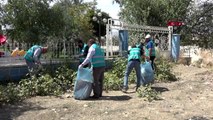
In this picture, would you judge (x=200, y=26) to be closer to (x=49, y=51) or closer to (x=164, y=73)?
(x=164, y=73)

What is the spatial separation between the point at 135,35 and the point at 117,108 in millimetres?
8887

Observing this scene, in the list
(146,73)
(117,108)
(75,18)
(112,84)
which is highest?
(75,18)

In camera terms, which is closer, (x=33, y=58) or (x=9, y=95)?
(x=9, y=95)

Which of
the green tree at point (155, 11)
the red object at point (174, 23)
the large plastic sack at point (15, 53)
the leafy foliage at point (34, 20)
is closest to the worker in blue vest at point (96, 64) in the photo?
the large plastic sack at point (15, 53)

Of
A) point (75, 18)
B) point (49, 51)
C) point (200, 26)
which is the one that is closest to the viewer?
point (49, 51)

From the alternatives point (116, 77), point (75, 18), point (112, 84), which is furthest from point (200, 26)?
point (112, 84)

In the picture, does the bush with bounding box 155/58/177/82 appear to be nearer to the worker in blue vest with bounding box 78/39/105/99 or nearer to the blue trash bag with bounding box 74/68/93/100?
the worker in blue vest with bounding box 78/39/105/99

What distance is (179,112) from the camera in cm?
753

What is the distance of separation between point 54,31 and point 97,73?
10.9 metres

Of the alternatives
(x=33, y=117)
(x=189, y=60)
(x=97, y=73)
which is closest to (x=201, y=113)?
(x=97, y=73)

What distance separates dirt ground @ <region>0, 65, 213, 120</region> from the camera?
7016 mm

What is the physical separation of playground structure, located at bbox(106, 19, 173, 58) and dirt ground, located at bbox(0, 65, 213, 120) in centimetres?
473

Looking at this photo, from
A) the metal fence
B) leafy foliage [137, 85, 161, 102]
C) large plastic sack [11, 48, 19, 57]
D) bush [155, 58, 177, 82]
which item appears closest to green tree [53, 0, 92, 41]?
the metal fence

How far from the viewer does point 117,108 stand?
769cm
